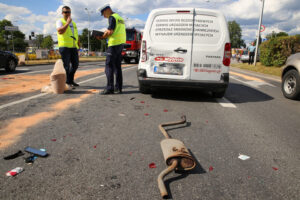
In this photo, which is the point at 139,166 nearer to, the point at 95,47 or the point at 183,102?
the point at 183,102

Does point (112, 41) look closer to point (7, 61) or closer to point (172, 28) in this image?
point (172, 28)

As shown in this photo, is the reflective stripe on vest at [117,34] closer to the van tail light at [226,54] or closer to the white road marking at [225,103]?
the van tail light at [226,54]

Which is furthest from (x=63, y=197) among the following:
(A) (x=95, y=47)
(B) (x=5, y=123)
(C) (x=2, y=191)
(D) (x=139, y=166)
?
(A) (x=95, y=47)

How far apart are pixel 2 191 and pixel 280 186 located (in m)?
2.33

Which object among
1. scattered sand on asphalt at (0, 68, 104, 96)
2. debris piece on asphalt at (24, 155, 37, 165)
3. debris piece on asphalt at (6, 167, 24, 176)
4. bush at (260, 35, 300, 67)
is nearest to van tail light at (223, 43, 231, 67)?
debris piece on asphalt at (24, 155, 37, 165)

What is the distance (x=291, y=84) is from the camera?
659 cm

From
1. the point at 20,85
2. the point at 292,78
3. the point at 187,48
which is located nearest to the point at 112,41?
the point at 187,48

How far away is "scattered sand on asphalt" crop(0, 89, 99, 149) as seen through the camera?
9.69 feet

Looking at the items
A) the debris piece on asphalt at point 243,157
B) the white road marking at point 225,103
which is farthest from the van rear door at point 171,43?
the debris piece on asphalt at point 243,157

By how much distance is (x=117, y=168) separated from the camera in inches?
91.6

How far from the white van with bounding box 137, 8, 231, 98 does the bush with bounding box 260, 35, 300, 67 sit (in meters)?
12.8

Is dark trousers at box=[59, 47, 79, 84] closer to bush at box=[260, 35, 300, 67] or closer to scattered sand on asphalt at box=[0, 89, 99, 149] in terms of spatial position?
scattered sand on asphalt at box=[0, 89, 99, 149]

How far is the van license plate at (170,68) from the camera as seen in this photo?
5371 mm

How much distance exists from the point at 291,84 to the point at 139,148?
5.58 meters
